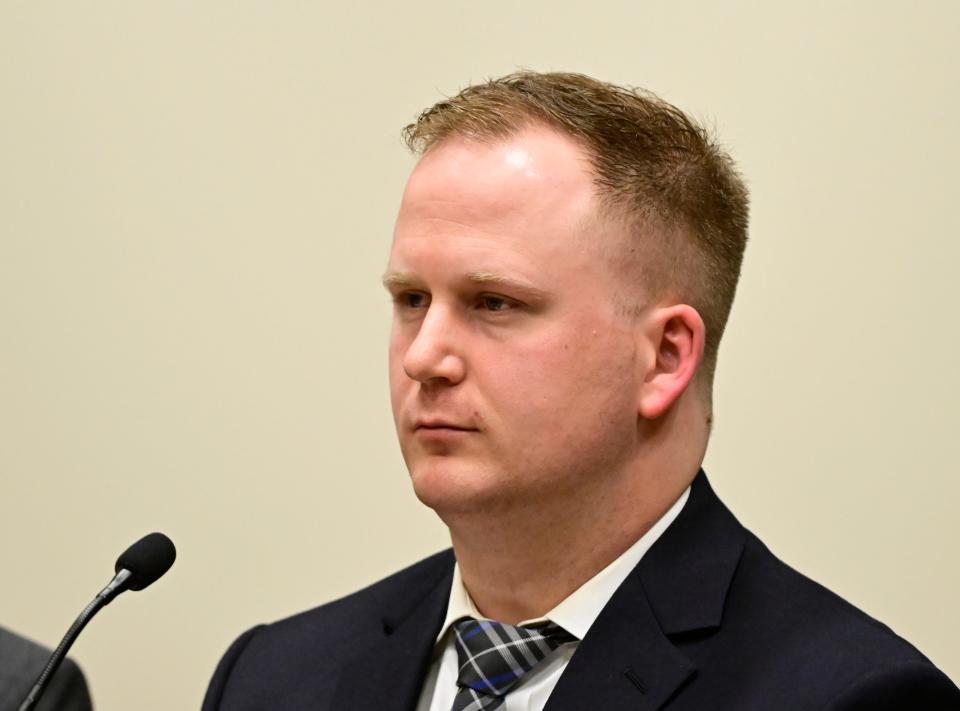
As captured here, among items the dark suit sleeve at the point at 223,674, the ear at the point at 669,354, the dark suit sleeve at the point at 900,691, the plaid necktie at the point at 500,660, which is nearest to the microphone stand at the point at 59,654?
the plaid necktie at the point at 500,660

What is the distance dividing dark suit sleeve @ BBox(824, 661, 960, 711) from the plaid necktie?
0.42 metres

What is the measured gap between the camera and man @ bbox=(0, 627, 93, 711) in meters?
1.95

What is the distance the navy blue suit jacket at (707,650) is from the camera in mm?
2094

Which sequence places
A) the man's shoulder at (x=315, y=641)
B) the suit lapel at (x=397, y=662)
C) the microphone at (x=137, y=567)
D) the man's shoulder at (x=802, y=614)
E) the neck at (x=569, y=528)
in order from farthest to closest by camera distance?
1. the man's shoulder at (x=315, y=641)
2. the suit lapel at (x=397, y=662)
3. the neck at (x=569, y=528)
4. the man's shoulder at (x=802, y=614)
5. the microphone at (x=137, y=567)

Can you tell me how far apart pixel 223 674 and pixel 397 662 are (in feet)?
1.24

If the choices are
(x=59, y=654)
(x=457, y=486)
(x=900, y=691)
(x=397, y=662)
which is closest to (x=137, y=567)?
(x=59, y=654)

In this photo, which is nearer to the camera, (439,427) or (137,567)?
(137,567)

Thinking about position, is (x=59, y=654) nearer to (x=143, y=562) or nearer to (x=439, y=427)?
(x=143, y=562)

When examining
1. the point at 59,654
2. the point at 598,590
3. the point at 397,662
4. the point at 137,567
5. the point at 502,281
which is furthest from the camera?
the point at 397,662

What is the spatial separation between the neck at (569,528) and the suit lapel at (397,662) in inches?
7.9

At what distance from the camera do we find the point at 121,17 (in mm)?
3664

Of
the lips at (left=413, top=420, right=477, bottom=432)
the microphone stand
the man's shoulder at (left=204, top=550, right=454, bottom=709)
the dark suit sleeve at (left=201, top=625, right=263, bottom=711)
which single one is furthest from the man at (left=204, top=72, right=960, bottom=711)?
the microphone stand

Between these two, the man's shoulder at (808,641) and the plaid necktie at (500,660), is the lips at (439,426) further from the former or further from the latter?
the man's shoulder at (808,641)

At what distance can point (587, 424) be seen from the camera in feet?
7.21
